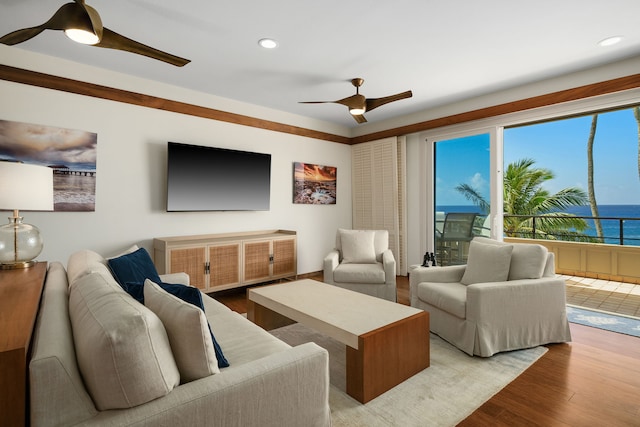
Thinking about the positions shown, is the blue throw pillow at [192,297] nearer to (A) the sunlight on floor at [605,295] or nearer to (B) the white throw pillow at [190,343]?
(B) the white throw pillow at [190,343]

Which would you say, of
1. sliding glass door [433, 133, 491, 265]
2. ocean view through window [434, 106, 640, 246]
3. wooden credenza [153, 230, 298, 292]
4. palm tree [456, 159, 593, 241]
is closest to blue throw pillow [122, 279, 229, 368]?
wooden credenza [153, 230, 298, 292]

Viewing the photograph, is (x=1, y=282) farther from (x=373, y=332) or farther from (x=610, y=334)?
(x=610, y=334)

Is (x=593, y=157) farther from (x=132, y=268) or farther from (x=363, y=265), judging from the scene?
(x=132, y=268)

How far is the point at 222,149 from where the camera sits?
4113 millimetres

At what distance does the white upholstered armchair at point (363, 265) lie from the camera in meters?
3.65

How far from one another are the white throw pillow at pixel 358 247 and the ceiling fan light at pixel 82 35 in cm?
314

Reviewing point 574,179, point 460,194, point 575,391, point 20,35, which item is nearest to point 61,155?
point 20,35

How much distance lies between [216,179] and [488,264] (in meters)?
3.20

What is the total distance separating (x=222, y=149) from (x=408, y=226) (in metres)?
3.00

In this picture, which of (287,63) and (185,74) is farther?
(185,74)

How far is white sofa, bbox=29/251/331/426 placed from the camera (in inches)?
33.9

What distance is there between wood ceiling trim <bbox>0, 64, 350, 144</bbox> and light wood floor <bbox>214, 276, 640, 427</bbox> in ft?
Result: 13.2

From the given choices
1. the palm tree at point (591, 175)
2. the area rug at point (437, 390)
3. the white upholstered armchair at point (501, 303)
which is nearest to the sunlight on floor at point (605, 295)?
the white upholstered armchair at point (501, 303)

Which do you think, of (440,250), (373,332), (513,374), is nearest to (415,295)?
(513,374)
